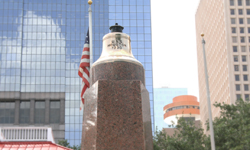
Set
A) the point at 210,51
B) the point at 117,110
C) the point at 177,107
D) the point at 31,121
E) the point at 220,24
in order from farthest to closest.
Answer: the point at 177,107 → the point at 210,51 → the point at 220,24 → the point at 31,121 → the point at 117,110

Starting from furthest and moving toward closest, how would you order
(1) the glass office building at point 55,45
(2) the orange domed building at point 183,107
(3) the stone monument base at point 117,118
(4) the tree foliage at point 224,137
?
1. (2) the orange domed building at point 183,107
2. (1) the glass office building at point 55,45
3. (4) the tree foliage at point 224,137
4. (3) the stone monument base at point 117,118

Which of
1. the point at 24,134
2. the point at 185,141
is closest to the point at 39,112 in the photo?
the point at 185,141

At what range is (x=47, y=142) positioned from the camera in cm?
2612

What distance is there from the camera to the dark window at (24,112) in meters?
99.5

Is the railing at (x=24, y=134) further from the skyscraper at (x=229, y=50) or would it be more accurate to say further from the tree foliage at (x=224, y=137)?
the skyscraper at (x=229, y=50)

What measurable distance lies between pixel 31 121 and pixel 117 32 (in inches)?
3474

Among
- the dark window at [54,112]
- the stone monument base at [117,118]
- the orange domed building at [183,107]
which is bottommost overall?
the stone monument base at [117,118]

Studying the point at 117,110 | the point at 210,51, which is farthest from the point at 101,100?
the point at 210,51

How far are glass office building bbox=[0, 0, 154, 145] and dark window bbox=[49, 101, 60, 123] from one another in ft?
0.76

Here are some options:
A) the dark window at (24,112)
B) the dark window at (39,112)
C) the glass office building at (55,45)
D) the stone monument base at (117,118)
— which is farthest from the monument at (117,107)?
the dark window at (24,112)

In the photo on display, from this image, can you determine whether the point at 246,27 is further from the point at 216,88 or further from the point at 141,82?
the point at 141,82

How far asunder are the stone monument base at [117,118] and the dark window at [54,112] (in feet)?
286

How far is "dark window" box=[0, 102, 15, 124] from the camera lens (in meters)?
99.0

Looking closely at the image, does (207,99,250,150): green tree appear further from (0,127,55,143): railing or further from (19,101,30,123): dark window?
(19,101,30,123): dark window
